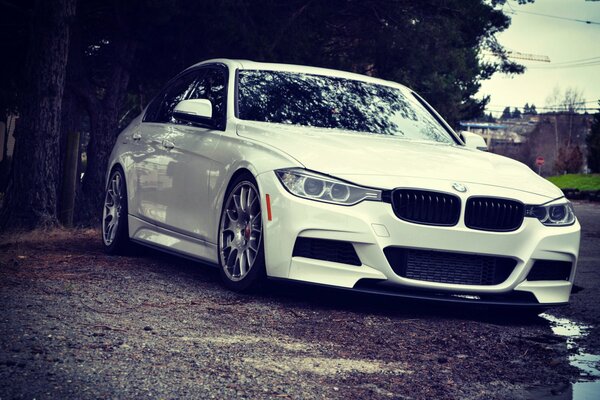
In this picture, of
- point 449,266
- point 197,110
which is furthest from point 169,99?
point 449,266

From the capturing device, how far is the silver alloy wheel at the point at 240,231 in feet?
21.5

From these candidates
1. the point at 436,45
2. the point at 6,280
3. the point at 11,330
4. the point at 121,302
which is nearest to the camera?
the point at 11,330

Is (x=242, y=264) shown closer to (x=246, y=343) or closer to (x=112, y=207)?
(x=246, y=343)

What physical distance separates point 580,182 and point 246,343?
124 feet

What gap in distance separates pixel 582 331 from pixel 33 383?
3.83 metres

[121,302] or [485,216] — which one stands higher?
[485,216]

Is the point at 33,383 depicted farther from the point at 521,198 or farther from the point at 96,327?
the point at 521,198

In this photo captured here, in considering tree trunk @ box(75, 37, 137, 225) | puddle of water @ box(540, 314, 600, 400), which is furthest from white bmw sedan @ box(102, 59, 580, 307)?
tree trunk @ box(75, 37, 137, 225)

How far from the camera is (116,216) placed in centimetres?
897

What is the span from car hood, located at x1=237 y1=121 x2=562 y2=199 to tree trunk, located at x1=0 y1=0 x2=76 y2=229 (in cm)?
593

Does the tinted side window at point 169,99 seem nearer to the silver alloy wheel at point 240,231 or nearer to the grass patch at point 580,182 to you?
the silver alloy wheel at point 240,231

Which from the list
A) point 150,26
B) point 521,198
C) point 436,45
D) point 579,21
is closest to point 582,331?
point 521,198

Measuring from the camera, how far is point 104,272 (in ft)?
24.6

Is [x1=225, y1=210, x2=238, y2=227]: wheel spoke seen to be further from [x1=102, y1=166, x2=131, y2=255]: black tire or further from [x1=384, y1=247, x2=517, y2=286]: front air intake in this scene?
[x1=102, y1=166, x2=131, y2=255]: black tire
